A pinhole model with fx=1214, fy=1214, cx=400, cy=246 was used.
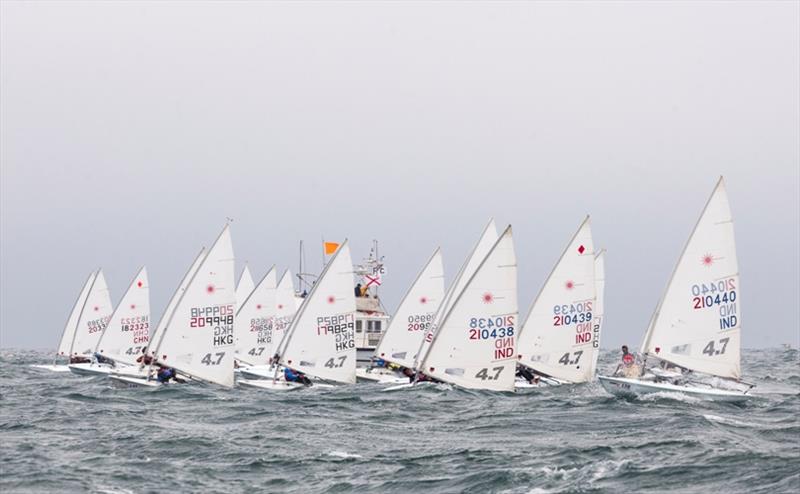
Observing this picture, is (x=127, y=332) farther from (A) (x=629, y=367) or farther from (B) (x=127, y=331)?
(A) (x=629, y=367)

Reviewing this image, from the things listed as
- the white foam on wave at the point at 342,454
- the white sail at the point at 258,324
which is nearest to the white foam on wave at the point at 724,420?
the white foam on wave at the point at 342,454

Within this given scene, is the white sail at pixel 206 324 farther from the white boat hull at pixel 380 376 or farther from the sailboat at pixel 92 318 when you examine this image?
the sailboat at pixel 92 318

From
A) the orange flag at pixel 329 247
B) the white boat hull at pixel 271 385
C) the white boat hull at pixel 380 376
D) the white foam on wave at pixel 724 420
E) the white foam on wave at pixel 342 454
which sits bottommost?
the white foam on wave at pixel 342 454

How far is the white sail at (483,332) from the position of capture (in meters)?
42.6

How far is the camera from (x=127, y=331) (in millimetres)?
62094

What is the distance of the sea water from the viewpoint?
23188 mm

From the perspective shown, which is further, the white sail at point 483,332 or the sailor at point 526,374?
the sailor at point 526,374

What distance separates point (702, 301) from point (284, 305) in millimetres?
39361

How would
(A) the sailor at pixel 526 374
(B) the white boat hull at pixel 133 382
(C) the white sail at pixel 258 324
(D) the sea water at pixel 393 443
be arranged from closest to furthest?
(D) the sea water at pixel 393 443 < (B) the white boat hull at pixel 133 382 < (A) the sailor at pixel 526 374 < (C) the white sail at pixel 258 324

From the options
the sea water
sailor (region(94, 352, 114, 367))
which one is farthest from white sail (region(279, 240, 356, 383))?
sailor (region(94, 352, 114, 367))

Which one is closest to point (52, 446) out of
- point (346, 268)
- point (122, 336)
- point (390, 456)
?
point (390, 456)

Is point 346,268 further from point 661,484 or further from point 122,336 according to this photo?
point 661,484

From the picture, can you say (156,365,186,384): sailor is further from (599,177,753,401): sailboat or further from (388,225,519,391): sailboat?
(599,177,753,401): sailboat

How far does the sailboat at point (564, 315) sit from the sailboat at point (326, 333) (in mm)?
6796
